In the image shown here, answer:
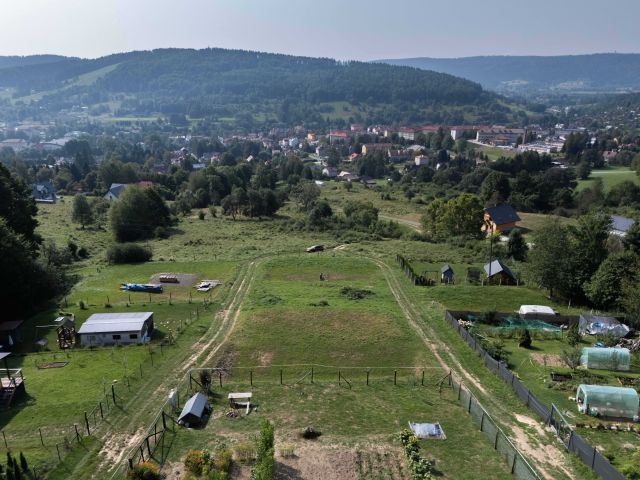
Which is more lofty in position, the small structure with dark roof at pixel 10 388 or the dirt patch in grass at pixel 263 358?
the small structure with dark roof at pixel 10 388

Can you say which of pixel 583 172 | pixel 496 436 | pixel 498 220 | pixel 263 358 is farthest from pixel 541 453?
pixel 583 172

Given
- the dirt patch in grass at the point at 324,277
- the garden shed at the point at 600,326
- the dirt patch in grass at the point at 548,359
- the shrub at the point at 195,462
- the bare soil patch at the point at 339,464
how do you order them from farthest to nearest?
the dirt patch in grass at the point at 324,277, the garden shed at the point at 600,326, the dirt patch in grass at the point at 548,359, the bare soil patch at the point at 339,464, the shrub at the point at 195,462

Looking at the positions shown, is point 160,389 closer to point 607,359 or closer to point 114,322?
point 114,322

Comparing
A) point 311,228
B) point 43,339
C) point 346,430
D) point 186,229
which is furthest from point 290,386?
point 186,229

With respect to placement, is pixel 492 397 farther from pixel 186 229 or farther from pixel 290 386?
pixel 186 229

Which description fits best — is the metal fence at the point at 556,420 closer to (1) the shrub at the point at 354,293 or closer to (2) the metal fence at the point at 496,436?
(2) the metal fence at the point at 496,436

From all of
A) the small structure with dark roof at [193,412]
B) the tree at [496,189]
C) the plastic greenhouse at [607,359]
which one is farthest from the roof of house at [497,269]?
the tree at [496,189]

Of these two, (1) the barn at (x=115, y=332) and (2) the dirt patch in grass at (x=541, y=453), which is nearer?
(2) the dirt patch in grass at (x=541, y=453)

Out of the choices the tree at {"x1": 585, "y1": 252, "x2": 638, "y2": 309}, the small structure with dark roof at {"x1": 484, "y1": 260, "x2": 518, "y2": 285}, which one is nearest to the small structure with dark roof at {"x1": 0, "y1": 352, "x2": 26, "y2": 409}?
the small structure with dark roof at {"x1": 484, "y1": 260, "x2": 518, "y2": 285}
